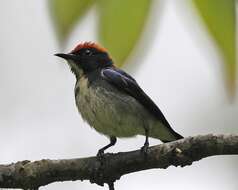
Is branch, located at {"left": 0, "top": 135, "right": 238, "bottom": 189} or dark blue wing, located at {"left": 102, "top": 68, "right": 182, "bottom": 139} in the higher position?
dark blue wing, located at {"left": 102, "top": 68, "right": 182, "bottom": 139}

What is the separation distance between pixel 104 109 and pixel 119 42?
3014 mm

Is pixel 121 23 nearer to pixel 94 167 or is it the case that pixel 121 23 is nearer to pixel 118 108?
pixel 94 167

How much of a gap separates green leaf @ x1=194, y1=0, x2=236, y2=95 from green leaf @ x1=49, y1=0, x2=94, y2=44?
0.23m

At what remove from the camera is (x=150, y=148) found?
2.34 metres

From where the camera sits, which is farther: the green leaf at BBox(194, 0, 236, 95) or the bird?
the bird

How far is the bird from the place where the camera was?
12.7ft

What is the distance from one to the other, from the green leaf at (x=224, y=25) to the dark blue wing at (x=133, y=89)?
3131 millimetres

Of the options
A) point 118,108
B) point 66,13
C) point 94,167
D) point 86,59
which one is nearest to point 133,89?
point 118,108

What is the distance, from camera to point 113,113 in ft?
12.6

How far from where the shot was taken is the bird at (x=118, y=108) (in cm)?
387

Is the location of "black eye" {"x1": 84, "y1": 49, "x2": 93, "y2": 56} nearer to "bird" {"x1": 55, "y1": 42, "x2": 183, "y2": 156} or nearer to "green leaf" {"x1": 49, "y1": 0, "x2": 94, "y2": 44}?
"bird" {"x1": 55, "y1": 42, "x2": 183, "y2": 156}

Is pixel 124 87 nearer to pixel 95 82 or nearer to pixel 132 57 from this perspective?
pixel 95 82

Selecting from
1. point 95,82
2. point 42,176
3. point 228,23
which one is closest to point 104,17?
point 228,23

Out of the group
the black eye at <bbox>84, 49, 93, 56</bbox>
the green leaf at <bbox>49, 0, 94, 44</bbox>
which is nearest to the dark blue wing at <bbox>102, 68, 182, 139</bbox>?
the black eye at <bbox>84, 49, 93, 56</bbox>
